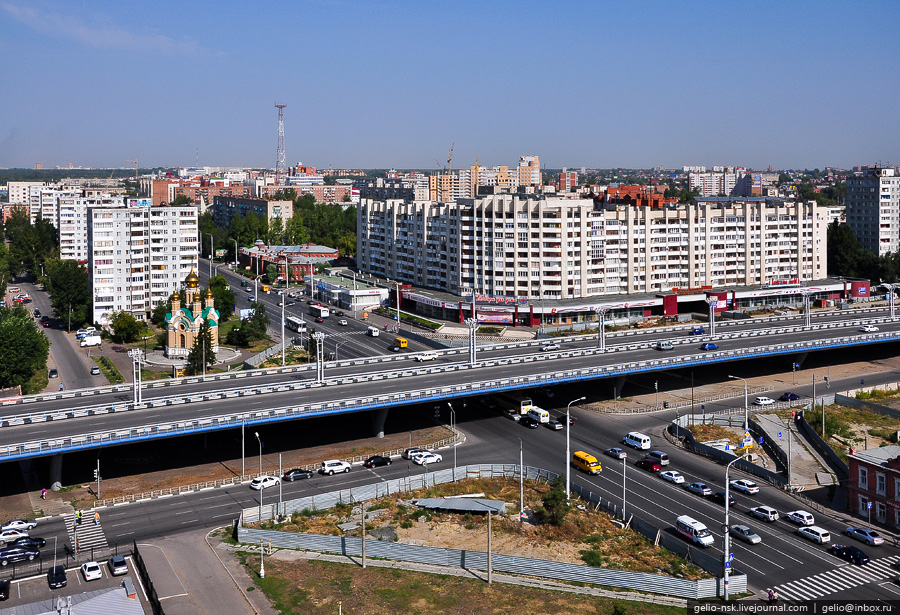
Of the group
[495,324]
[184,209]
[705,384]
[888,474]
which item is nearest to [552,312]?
[495,324]

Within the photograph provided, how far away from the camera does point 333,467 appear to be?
51.2 metres

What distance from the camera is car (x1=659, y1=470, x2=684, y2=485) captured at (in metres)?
48.9

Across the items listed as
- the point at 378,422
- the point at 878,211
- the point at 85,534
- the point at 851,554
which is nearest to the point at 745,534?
the point at 851,554

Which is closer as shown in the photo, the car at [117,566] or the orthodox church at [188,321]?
the car at [117,566]

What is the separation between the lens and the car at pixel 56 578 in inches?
1447

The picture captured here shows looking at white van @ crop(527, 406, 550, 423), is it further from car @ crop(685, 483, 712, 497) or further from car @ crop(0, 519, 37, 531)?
car @ crop(0, 519, 37, 531)

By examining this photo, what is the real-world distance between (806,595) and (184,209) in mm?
84069

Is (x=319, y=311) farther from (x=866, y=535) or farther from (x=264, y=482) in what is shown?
(x=866, y=535)

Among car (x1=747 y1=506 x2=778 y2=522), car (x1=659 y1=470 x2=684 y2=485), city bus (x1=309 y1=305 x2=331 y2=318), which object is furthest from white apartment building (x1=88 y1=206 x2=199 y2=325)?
car (x1=747 y1=506 x2=778 y2=522)

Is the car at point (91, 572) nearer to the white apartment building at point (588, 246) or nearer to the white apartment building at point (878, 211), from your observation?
the white apartment building at point (588, 246)

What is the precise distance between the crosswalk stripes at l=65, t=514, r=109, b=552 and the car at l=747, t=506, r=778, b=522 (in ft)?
99.8

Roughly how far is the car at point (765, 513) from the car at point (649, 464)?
7166 millimetres

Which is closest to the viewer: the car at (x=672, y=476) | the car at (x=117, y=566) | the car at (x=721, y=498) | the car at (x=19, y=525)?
the car at (x=117, y=566)

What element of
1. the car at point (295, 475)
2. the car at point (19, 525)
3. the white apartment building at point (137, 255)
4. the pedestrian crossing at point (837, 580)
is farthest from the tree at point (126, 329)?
the pedestrian crossing at point (837, 580)
